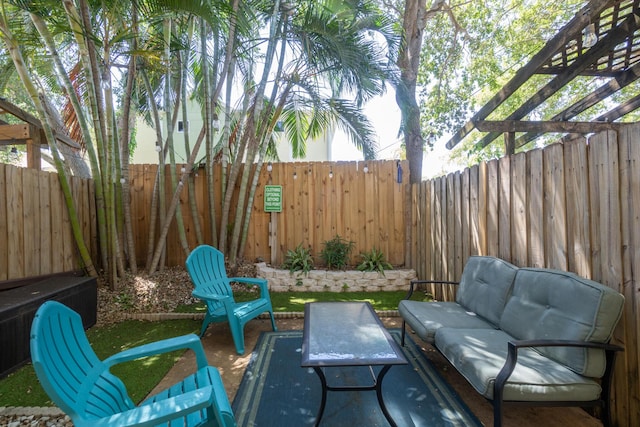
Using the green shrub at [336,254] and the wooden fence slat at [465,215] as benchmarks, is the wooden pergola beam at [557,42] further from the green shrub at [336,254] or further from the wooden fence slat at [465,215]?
the green shrub at [336,254]

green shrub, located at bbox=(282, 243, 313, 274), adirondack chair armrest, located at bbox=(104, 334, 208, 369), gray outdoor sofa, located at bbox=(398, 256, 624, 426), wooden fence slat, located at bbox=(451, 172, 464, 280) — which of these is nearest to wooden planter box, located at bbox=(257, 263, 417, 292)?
green shrub, located at bbox=(282, 243, 313, 274)

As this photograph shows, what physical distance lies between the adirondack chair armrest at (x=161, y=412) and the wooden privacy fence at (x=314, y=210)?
4.03 meters

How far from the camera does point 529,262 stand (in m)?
2.57

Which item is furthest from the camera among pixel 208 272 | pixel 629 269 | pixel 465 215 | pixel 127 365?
pixel 465 215

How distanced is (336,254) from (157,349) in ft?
11.7

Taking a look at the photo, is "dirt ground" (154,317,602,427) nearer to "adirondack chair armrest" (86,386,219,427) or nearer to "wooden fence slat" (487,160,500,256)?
"adirondack chair armrest" (86,386,219,427)

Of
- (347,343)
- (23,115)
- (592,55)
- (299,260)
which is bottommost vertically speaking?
(347,343)

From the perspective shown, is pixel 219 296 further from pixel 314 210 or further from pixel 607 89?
pixel 607 89

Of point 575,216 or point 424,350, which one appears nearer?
point 575,216

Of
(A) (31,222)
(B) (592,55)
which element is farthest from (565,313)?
(A) (31,222)

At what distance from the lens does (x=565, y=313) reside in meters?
1.83

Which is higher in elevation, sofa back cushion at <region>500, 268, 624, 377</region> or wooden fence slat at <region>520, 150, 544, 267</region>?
wooden fence slat at <region>520, 150, 544, 267</region>

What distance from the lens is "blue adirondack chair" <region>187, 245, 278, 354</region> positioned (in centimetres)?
283

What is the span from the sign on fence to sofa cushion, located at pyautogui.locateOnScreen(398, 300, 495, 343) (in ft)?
9.87
